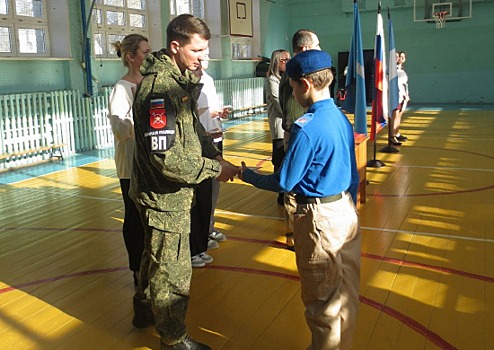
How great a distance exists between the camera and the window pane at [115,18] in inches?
432

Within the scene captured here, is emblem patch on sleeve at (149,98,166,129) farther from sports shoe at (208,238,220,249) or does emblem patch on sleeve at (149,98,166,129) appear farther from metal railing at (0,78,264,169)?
metal railing at (0,78,264,169)

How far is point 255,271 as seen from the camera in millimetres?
3822

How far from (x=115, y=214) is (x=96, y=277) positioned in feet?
5.68

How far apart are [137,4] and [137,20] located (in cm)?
36

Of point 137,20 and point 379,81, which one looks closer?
point 379,81

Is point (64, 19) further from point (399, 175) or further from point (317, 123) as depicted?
point (317, 123)

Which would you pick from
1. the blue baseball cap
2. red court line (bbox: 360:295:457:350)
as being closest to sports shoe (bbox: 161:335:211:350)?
red court line (bbox: 360:295:457:350)

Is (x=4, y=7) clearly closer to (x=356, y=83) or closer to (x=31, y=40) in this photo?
(x=31, y=40)

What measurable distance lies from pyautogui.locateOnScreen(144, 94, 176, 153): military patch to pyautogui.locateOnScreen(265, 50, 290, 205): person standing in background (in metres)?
2.84

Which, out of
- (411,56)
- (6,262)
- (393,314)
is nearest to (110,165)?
(6,262)

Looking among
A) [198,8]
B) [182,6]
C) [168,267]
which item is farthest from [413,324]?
[198,8]

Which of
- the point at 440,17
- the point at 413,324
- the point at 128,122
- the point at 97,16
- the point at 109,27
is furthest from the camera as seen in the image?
the point at 440,17

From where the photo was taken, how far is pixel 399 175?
688 centimetres

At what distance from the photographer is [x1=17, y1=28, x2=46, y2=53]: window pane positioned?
909cm
